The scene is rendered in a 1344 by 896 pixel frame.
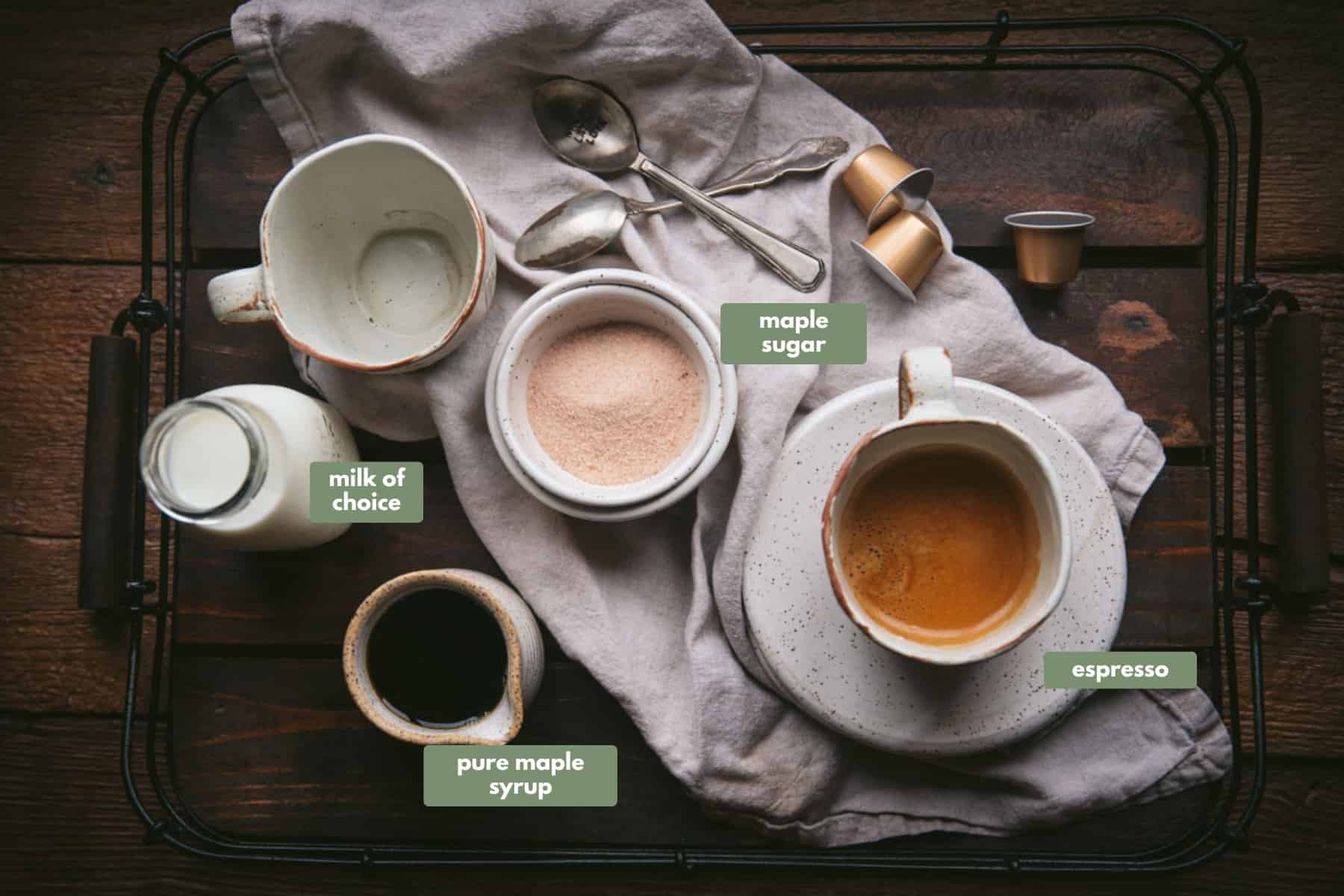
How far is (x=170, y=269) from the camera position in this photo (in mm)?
785

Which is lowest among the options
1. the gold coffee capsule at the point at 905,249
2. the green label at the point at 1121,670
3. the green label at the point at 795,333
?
the green label at the point at 1121,670

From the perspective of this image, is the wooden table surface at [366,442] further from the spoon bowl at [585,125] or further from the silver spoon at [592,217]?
the spoon bowl at [585,125]

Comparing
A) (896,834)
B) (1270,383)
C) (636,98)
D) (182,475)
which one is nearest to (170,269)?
(182,475)

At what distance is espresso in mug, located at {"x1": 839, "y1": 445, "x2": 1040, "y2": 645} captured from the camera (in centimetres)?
71

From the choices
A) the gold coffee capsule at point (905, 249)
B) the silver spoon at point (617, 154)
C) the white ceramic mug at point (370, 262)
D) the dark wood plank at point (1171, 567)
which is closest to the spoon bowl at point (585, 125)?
the silver spoon at point (617, 154)

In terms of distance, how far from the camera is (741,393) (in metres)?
0.74

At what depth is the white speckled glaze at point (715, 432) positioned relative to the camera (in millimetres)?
702

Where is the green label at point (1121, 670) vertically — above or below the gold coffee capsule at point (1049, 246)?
below

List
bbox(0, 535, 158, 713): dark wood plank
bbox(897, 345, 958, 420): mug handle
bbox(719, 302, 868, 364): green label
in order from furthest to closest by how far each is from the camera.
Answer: bbox(0, 535, 158, 713): dark wood plank → bbox(719, 302, 868, 364): green label → bbox(897, 345, 958, 420): mug handle

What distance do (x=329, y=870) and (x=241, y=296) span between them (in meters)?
0.49

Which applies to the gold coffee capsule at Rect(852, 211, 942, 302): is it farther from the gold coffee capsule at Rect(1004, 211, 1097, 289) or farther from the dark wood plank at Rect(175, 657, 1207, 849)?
the dark wood plank at Rect(175, 657, 1207, 849)

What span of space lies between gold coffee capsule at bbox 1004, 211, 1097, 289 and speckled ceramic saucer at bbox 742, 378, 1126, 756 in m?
0.12

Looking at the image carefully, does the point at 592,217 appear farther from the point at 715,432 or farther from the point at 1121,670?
the point at 1121,670

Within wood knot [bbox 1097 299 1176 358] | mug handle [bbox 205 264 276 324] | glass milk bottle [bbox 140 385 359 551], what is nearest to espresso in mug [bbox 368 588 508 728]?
glass milk bottle [bbox 140 385 359 551]
